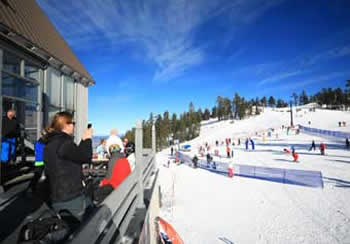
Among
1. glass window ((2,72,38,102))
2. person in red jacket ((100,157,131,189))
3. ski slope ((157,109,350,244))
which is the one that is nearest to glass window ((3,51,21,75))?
glass window ((2,72,38,102))

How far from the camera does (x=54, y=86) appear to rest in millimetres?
7051

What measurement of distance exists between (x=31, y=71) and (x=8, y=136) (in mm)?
2245

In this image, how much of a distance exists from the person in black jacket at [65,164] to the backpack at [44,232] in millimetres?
377

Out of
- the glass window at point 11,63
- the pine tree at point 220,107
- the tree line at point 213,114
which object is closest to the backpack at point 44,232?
the glass window at point 11,63

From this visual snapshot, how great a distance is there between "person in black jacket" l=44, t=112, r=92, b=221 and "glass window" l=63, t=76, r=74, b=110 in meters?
6.59

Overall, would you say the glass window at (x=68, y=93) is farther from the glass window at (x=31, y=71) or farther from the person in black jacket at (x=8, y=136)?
the person in black jacket at (x=8, y=136)

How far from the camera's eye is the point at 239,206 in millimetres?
12617

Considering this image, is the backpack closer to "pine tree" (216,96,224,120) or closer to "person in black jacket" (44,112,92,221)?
"person in black jacket" (44,112,92,221)

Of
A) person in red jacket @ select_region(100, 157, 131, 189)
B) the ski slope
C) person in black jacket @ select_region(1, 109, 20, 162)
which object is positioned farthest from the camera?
the ski slope

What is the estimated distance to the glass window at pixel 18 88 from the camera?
4.73 m

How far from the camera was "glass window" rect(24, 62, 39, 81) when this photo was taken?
5.53 metres

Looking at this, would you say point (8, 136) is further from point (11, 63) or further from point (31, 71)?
point (31, 71)

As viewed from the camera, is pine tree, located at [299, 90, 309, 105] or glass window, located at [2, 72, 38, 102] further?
pine tree, located at [299, 90, 309, 105]

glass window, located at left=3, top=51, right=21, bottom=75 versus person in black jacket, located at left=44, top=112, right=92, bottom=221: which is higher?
glass window, located at left=3, top=51, right=21, bottom=75
